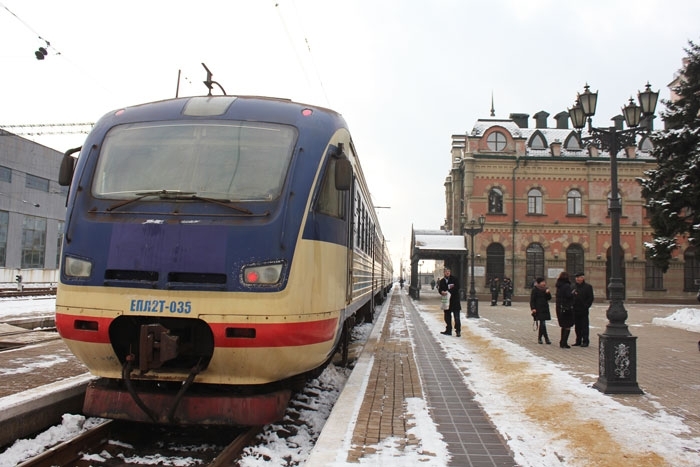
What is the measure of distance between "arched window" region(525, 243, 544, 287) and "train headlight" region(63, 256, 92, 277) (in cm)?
3456

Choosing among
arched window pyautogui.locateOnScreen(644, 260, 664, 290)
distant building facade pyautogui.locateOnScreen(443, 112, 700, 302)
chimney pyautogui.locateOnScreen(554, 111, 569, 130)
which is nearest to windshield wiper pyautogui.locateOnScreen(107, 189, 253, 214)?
distant building facade pyautogui.locateOnScreen(443, 112, 700, 302)

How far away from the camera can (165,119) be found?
210 inches

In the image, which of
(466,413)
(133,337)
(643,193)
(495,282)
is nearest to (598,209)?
(495,282)

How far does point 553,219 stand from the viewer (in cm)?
3656

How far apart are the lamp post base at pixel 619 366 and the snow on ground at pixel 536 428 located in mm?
210

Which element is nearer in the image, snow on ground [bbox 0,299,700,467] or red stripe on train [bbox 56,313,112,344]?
snow on ground [bbox 0,299,700,467]

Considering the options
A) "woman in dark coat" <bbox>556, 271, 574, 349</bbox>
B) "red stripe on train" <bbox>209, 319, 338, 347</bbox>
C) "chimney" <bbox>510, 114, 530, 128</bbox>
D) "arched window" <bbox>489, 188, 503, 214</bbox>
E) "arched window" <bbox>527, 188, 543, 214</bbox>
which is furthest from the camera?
"chimney" <bbox>510, 114, 530, 128</bbox>

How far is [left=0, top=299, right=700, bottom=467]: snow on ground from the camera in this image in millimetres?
4293

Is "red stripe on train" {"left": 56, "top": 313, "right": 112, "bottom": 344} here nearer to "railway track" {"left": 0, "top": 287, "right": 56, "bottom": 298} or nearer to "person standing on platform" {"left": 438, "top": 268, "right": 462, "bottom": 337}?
"person standing on platform" {"left": 438, "top": 268, "right": 462, "bottom": 337}

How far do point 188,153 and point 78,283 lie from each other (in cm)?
153

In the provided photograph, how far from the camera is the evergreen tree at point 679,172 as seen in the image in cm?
1783

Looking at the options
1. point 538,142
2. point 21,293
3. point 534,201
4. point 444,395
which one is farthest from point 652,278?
point 21,293

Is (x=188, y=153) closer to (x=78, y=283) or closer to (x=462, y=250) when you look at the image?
(x=78, y=283)

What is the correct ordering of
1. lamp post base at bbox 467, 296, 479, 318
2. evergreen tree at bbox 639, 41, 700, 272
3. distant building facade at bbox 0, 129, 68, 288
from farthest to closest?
1. distant building facade at bbox 0, 129, 68, 288
2. lamp post base at bbox 467, 296, 479, 318
3. evergreen tree at bbox 639, 41, 700, 272
